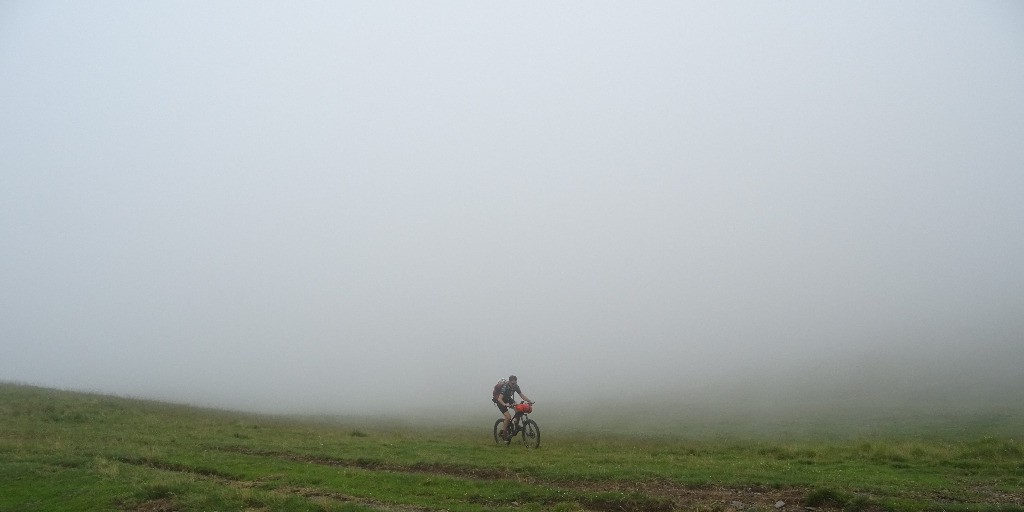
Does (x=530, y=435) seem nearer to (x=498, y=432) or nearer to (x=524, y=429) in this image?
(x=524, y=429)

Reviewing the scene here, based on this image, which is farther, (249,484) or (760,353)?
(760,353)

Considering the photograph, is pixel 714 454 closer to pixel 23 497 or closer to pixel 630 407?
pixel 23 497

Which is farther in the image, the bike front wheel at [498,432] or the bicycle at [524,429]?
the bike front wheel at [498,432]

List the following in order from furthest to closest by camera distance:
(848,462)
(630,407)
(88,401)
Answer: (630,407) → (88,401) → (848,462)

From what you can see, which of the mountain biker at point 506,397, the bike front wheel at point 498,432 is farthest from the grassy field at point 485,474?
the mountain biker at point 506,397

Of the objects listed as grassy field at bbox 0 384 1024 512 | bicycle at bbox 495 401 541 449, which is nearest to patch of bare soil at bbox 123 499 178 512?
grassy field at bbox 0 384 1024 512

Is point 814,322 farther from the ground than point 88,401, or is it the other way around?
point 814,322

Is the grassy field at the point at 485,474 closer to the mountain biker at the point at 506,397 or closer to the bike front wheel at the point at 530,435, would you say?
the bike front wheel at the point at 530,435

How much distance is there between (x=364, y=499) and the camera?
15.5 metres

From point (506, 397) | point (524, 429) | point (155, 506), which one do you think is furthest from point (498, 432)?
point (155, 506)

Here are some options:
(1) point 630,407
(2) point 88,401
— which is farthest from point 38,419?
(1) point 630,407

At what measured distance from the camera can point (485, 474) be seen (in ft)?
60.9

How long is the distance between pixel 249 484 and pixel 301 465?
289 centimetres

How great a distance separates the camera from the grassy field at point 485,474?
14.8 metres
